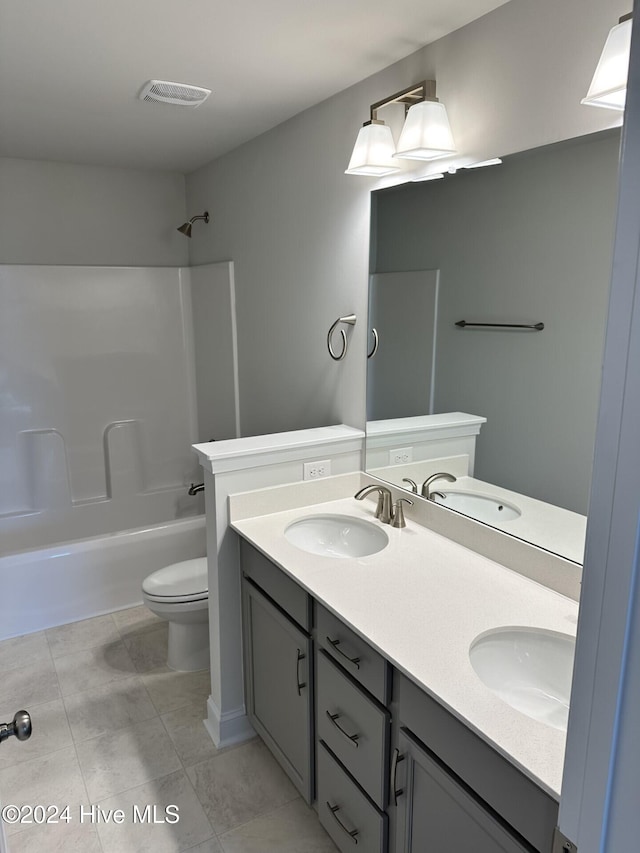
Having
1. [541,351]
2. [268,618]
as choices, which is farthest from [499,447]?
[268,618]

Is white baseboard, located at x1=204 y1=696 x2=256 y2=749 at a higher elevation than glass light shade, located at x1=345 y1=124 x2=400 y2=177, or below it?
below

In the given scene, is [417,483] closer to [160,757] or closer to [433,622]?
[433,622]

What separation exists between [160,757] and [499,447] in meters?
1.68

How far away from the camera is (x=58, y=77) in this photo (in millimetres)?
2172

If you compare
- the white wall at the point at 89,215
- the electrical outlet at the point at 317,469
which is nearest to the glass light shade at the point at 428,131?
the electrical outlet at the point at 317,469

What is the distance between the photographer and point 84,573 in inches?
126

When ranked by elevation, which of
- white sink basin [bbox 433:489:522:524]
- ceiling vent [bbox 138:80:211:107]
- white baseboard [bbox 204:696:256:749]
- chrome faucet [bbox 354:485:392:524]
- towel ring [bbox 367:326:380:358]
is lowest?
white baseboard [bbox 204:696:256:749]

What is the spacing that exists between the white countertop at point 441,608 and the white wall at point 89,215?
7.95ft

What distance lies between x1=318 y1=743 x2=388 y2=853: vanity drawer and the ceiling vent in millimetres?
2315

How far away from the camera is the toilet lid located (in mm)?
2713

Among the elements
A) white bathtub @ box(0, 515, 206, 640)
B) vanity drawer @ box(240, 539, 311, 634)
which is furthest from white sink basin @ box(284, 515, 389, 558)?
white bathtub @ box(0, 515, 206, 640)

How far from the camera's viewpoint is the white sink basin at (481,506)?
1.85 m

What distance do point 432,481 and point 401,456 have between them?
20cm

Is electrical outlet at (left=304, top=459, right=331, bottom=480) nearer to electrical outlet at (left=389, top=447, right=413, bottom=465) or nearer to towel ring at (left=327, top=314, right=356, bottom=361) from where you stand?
electrical outlet at (left=389, top=447, right=413, bottom=465)
